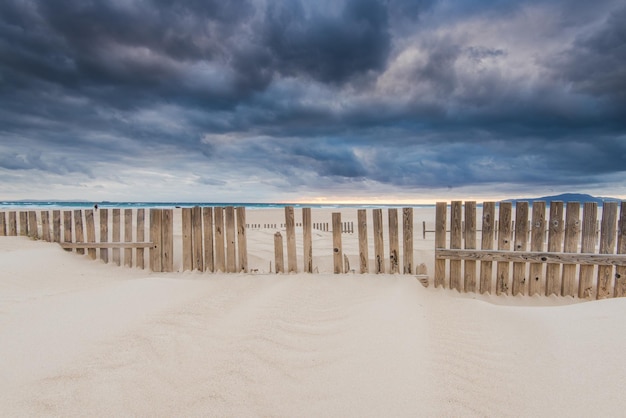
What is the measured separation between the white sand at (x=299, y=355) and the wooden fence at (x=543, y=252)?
1.35m

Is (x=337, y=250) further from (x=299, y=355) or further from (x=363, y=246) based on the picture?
(x=299, y=355)

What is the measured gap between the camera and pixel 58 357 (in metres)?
3.05

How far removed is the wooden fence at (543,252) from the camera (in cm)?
594

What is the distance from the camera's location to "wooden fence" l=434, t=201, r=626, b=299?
19.5 ft

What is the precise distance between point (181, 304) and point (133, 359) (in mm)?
1558

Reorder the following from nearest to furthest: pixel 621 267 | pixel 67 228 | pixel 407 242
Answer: pixel 621 267
pixel 407 242
pixel 67 228

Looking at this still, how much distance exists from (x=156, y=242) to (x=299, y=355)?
525cm

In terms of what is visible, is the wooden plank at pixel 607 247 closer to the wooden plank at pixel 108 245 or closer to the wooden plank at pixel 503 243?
the wooden plank at pixel 503 243

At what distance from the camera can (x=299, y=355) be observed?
10.5ft

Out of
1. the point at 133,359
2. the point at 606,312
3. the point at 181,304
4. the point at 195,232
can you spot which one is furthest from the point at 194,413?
the point at 195,232

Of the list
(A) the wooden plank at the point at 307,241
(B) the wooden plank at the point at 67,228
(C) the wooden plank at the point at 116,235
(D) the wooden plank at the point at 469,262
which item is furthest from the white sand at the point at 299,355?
(B) the wooden plank at the point at 67,228

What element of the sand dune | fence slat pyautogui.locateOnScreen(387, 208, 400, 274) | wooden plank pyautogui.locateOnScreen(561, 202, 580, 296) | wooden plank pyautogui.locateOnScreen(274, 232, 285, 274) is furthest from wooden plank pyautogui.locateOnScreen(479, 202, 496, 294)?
wooden plank pyautogui.locateOnScreen(274, 232, 285, 274)

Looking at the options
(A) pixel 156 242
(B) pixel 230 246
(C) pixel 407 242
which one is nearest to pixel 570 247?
(C) pixel 407 242

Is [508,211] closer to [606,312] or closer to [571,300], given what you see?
[571,300]
